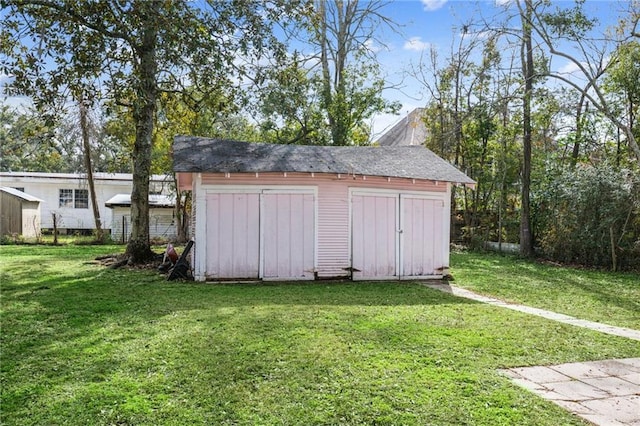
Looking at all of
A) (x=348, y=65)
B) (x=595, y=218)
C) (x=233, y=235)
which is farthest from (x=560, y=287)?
Result: (x=348, y=65)

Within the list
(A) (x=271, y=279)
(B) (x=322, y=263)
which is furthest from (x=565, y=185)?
(A) (x=271, y=279)

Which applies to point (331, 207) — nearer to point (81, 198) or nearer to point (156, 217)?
point (156, 217)

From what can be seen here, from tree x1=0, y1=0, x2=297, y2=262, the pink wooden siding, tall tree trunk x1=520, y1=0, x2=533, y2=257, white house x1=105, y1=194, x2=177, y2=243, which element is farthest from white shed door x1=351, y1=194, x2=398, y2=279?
white house x1=105, y1=194, x2=177, y2=243

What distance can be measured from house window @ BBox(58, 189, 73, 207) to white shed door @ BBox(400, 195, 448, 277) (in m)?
19.0

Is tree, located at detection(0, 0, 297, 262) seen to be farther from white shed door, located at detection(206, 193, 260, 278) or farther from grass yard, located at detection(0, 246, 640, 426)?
grass yard, located at detection(0, 246, 640, 426)

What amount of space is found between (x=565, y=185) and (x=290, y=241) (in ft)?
28.0

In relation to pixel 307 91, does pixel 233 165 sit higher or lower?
lower

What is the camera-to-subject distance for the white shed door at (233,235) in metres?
8.88

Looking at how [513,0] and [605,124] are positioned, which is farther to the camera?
[605,124]

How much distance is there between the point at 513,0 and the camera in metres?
13.5

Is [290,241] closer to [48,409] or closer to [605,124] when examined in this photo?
[48,409]

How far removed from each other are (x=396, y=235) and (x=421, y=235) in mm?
568

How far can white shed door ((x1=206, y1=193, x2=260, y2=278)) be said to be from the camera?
8875 mm

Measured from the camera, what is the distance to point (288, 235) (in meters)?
9.23
